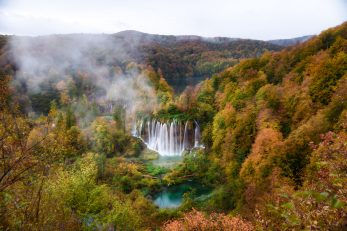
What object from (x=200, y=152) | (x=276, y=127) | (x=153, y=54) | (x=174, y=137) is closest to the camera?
(x=276, y=127)

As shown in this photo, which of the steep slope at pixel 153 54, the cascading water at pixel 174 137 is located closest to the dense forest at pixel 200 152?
the cascading water at pixel 174 137

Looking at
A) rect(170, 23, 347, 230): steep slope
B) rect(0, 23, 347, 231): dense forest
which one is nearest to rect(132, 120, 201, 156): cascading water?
rect(0, 23, 347, 231): dense forest

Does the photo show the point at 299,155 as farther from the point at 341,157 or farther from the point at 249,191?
the point at 341,157

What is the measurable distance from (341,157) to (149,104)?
49.0 meters

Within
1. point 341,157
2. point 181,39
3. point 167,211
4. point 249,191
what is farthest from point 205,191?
point 181,39

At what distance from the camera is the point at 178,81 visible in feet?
328

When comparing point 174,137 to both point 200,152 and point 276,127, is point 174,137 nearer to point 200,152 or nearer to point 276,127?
point 200,152

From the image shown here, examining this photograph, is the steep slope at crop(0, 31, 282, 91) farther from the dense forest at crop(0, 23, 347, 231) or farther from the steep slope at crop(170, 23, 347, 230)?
the steep slope at crop(170, 23, 347, 230)

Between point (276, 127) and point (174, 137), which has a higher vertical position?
point (276, 127)

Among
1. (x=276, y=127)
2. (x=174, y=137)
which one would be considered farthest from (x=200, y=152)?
(x=276, y=127)

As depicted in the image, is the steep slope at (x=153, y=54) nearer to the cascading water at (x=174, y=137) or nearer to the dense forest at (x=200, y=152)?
the dense forest at (x=200, y=152)

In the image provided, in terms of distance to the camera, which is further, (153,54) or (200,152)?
(153,54)

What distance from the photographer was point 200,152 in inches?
1492

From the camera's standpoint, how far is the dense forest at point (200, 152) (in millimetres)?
5664
